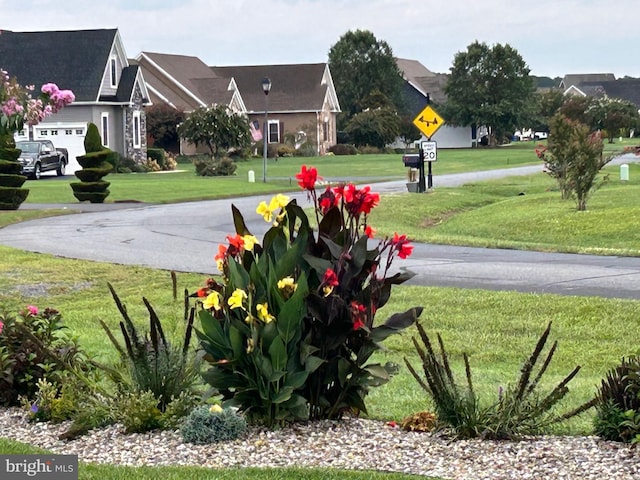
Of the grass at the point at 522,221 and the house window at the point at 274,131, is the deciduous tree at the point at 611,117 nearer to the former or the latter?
the house window at the point at 274,131

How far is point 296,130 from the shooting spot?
82.5 metres

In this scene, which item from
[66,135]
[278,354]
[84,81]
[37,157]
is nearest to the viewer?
[278,354]

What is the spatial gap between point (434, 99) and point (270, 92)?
1134 inches

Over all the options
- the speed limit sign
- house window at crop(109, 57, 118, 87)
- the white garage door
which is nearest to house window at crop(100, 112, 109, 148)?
the white garage door

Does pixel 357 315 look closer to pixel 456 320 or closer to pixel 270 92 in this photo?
pixel 456 320

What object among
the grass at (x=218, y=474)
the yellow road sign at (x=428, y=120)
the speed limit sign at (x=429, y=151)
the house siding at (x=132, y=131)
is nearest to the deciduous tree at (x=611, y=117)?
the house siding at (x=132, y=131)

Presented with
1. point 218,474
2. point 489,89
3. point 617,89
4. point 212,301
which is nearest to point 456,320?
point 212,301

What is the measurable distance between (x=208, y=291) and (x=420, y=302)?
6.32 m

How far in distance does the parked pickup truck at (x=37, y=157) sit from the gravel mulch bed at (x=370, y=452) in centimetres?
4365

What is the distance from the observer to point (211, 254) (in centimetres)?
1856

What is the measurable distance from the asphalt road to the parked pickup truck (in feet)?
67.0

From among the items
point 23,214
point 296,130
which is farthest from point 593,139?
point 296,130

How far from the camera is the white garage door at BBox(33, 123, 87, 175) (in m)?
56.3

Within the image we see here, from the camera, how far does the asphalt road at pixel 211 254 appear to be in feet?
47.6
